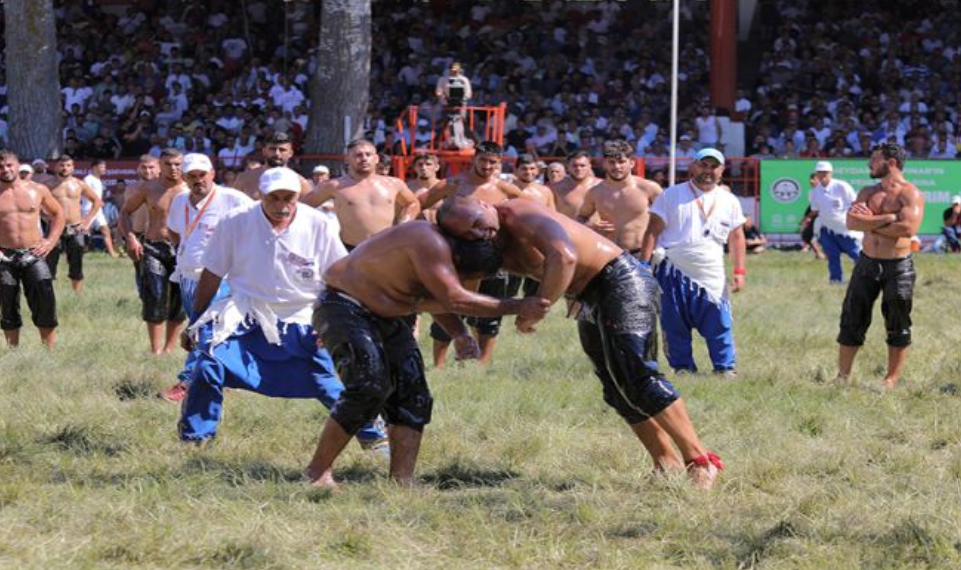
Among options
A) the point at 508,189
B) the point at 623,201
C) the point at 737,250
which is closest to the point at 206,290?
the point at 737,250

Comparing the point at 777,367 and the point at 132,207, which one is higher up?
the point at 132,207

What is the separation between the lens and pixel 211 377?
792cm

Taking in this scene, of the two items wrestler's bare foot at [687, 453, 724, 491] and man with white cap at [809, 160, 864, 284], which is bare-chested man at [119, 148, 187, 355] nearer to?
wrestler's bare foot at [687, 453, 724, 491]

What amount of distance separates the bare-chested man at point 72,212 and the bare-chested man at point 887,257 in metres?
9.46

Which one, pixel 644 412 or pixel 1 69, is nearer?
pixel 644 412

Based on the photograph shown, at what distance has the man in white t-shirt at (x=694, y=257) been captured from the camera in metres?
11.3

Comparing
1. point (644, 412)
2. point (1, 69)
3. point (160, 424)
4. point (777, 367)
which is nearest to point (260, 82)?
point (1, 69)

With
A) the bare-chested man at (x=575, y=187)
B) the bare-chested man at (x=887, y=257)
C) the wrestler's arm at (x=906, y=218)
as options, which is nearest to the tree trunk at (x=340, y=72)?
the bare-chested man at (x=575, y=187)

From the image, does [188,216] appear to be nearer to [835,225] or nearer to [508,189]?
[508,189]

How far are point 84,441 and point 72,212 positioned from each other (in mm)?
10828

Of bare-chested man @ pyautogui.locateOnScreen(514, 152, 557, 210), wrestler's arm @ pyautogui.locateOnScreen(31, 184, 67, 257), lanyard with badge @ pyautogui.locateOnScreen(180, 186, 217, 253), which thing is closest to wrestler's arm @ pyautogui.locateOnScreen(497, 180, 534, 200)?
bare-chested man @ pyautogui.locateOnScreen(514, 152, 557, 210)

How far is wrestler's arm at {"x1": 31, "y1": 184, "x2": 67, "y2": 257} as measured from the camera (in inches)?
505

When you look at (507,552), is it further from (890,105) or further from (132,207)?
(890,105)

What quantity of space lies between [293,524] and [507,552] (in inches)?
35.5
